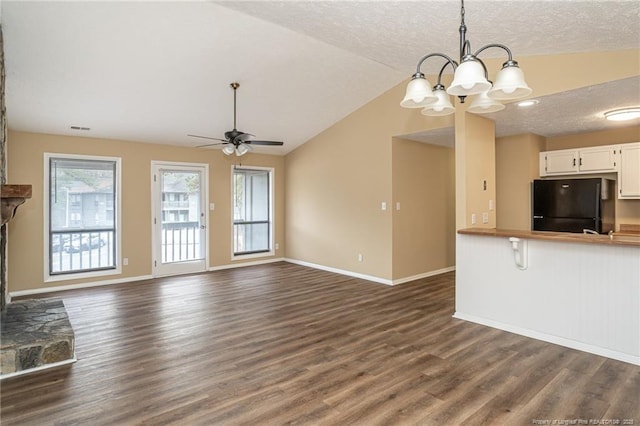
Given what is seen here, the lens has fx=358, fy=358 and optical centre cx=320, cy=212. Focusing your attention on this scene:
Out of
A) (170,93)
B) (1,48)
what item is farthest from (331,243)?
(1,48)

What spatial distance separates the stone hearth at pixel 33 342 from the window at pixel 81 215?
229 cm

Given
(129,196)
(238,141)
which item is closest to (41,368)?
(238,141)

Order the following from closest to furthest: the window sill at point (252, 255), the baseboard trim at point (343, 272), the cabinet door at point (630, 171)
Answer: the cabinet door at point (630, 171) < the baseboard trim at point (343, 272) < the window sill at point (252, 255)

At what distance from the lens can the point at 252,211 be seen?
305 inches

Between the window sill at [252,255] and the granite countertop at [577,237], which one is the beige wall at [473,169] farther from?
the window sill at [252,255]

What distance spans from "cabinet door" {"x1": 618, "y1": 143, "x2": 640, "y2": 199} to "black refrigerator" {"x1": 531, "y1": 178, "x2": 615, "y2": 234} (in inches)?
6.2

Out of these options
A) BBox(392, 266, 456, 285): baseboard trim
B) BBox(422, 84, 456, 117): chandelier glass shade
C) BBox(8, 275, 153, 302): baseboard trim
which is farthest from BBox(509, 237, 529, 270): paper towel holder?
BBox(8, 275, 153, 302): baseboard trim

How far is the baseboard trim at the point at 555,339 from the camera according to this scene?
3041 millimetres

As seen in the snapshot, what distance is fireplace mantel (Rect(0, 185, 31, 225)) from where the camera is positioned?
9.65 ft

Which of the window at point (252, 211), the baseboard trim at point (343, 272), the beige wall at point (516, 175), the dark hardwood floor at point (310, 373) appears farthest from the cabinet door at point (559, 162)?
the window at point (252, 211)

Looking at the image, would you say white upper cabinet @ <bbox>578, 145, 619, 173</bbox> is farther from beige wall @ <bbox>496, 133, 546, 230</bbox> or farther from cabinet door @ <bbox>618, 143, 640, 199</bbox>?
beige wall @ <bbox>496, 133, 546, 230</bbox>

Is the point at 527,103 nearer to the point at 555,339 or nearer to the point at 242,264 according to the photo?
the point at 555,339

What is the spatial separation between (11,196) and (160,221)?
3.55 meters

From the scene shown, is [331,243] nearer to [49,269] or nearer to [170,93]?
[170,93]
